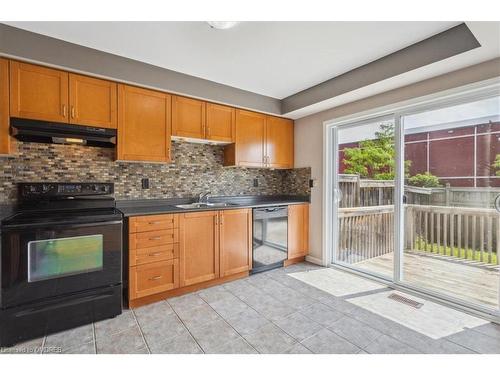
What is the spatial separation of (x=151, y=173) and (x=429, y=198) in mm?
2951

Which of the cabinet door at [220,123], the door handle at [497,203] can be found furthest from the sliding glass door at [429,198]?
the cabinet door at [220,123]

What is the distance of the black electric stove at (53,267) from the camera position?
1730 millimetres

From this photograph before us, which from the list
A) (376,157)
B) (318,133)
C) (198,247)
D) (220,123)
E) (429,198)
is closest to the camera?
(429,198)

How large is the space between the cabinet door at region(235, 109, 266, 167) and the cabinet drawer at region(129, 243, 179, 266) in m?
1.34

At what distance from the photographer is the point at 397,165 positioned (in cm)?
266

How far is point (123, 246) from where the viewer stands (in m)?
2.22

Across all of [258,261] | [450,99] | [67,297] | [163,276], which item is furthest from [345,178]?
[67,297]

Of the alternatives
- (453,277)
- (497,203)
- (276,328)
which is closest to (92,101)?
(276,328)

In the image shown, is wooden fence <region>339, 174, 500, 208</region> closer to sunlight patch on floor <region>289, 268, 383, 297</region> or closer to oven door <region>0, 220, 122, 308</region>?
sunlight patch on floor <region>289, 268, 383, 297</region>

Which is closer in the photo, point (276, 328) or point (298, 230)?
point (276, 328)

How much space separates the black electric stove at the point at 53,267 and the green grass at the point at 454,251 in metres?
2.94

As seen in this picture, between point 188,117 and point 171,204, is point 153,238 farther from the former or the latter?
point 188,117

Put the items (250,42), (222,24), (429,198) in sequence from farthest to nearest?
(429,198), (250,42), (222,24)
